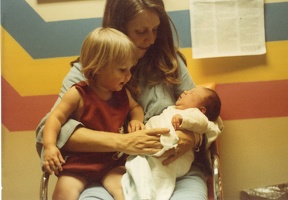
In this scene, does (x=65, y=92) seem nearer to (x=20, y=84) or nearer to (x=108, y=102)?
(x=108, y=102)

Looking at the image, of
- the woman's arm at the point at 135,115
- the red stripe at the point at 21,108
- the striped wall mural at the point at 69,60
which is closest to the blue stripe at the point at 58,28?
the striped wall mural at the point at 69,60

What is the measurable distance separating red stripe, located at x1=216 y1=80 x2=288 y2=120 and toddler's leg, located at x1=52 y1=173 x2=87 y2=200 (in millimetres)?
717

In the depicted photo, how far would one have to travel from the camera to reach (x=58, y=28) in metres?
1.53

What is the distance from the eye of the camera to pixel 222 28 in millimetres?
1516

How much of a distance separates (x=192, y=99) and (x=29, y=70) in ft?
2.24

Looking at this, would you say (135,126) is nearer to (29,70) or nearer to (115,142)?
(115,142)

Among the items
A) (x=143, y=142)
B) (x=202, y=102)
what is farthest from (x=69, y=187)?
(x=202, y=102)

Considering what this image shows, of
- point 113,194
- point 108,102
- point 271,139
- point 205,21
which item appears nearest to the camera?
point 113,194

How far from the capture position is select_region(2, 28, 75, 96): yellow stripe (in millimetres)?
1552

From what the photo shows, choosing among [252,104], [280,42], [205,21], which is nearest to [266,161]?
[252,104]

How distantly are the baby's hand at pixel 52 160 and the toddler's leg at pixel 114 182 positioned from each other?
128 mm

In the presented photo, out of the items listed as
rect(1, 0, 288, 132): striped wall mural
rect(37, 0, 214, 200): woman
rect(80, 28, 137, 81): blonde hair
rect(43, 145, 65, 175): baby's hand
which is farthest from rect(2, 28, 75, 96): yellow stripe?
rect(43, 145, 65, 175): baby's hand

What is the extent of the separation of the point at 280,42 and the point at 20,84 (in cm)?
99

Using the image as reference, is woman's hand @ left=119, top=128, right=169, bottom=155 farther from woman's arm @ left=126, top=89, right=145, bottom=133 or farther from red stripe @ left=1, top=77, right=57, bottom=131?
red stripe @ left=1, top=77, right=57, bottom=131
